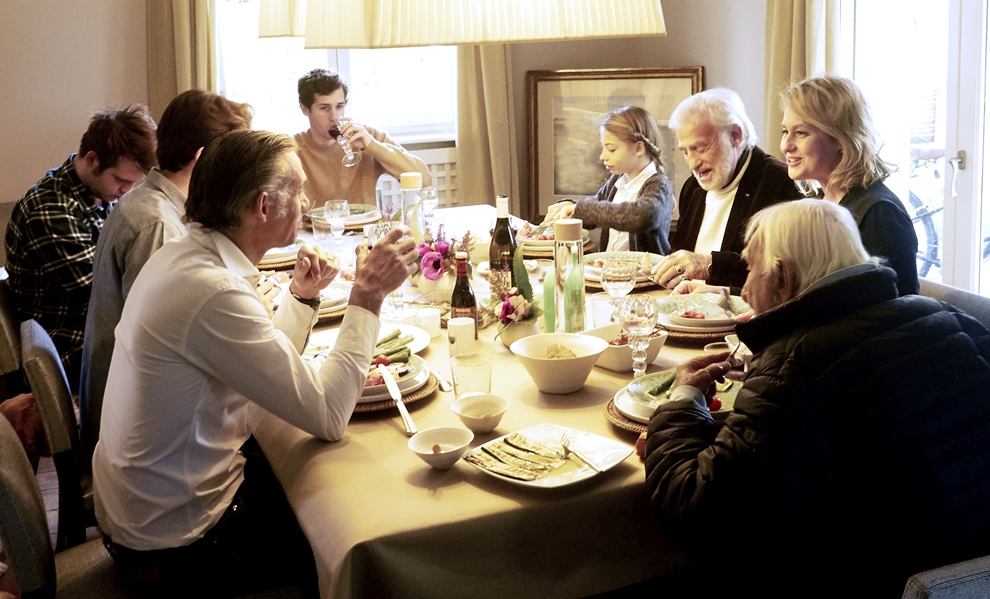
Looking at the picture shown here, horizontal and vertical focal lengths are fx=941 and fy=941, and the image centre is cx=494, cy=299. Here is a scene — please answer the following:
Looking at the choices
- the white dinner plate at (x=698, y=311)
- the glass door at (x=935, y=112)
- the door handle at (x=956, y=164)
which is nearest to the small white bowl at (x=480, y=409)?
the white dinner plate at (x=698, y=311)

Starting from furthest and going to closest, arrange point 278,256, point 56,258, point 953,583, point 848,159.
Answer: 1. point 278,256
2. point 56,258
3. point 848,159
4. point 953,583

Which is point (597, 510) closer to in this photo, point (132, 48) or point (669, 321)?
point (669, 321)

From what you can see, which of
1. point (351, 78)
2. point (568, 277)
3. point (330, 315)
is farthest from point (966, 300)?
point (351, 78)

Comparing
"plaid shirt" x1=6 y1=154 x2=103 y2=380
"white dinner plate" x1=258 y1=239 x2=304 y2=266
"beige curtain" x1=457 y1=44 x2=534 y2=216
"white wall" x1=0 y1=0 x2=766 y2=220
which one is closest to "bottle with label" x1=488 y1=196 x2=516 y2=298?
"white dinner plate" x1=258 y1=239 x2=304 y2=266

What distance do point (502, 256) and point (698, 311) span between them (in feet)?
1.73

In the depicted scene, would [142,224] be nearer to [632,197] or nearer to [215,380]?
[215,380]

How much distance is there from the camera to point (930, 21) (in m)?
3.66

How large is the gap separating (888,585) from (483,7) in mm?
1130

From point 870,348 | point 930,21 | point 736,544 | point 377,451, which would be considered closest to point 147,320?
point 377,451

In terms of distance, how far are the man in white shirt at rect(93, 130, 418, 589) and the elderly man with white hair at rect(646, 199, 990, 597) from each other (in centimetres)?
63

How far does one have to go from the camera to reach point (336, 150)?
4340 millimetres

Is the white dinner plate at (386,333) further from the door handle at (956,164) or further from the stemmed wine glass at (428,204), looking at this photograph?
the door handle at (956,164)

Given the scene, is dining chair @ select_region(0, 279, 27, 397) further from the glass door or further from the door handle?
the door handle

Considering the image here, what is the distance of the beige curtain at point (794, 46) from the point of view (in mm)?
3893
